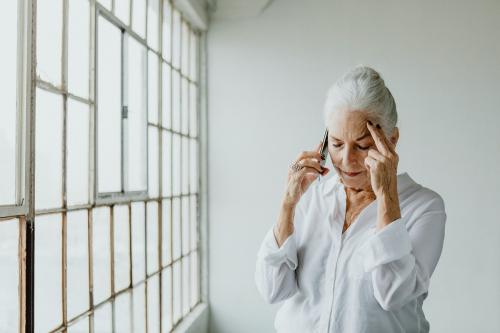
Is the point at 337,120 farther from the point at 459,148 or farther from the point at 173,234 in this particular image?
the point at 459,148

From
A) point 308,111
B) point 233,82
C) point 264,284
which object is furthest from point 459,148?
point 264,284

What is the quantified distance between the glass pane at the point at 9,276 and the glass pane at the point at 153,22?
1.44 meters

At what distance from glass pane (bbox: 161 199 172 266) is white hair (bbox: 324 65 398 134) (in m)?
1.54

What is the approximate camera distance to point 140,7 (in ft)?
8.04

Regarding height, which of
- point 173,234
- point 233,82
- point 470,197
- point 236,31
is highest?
point 236,31

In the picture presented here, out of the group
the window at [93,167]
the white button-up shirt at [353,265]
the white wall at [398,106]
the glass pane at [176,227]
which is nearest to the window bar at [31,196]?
the window at [93,167]

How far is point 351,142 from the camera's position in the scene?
1497 millimetres

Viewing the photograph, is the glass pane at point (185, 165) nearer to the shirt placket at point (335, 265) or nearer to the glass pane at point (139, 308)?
the glass pane at point (139, 308)

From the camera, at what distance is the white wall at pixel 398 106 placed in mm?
3156

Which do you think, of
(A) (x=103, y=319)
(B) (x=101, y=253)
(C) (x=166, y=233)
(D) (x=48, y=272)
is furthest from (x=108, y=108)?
(C) (x=166, y=233)

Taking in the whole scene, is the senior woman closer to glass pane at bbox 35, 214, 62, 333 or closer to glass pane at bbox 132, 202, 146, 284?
glass pane at bbox 35, 214, 62, 333

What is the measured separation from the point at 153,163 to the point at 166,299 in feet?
2.60

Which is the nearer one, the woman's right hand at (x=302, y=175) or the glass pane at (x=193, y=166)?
the woman's right hand at (x=302, y=175)

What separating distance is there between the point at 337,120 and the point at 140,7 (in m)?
1.40
